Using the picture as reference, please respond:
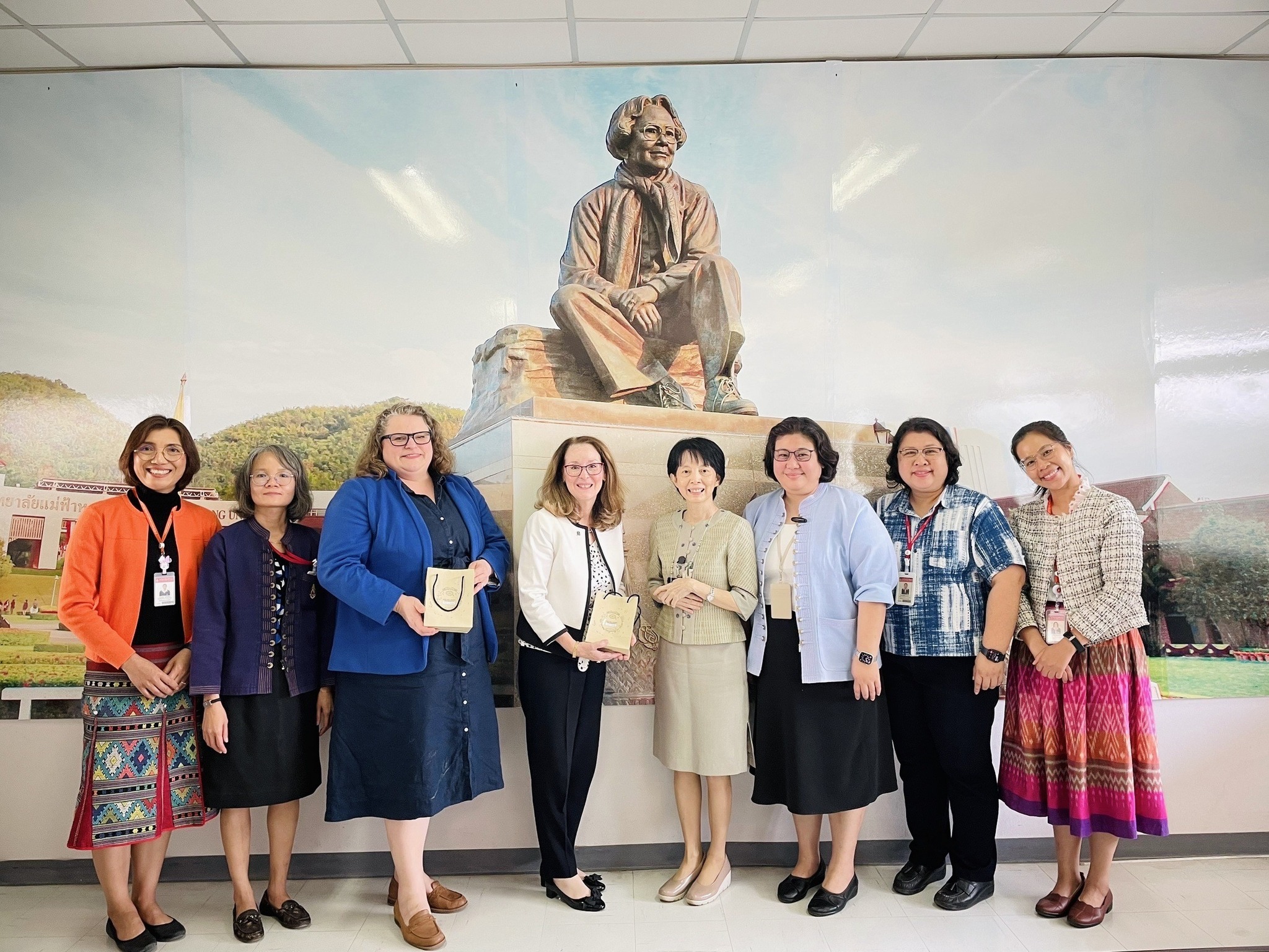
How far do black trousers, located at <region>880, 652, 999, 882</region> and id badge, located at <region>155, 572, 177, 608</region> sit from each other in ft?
7.97

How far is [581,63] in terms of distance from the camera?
308 centimetres

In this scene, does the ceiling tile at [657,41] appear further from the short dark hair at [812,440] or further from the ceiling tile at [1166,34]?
the short dark hair at [812,440]

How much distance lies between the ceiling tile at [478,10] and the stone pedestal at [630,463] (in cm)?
149

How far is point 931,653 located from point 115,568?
270 cm

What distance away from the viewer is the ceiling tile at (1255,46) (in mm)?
3035

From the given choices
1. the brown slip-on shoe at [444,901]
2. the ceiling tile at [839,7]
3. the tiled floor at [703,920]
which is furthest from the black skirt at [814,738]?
the ceiling tile at [839,7]

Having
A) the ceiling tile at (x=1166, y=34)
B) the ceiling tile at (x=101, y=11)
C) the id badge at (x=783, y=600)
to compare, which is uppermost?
the ceiling tile at (x=1166, y=34)

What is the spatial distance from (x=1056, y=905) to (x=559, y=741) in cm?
181

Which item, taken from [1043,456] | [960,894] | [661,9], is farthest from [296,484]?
[960,894]

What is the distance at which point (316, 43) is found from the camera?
2.93 meters

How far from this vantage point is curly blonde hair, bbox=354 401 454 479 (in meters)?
2.39

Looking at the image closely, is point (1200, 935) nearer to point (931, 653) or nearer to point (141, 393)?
point (931, 653)

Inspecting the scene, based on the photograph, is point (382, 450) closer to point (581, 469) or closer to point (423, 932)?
point (581, 469)

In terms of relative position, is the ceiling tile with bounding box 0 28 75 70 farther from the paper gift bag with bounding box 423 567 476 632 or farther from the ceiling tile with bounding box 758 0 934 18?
the ceiling tile with bounding box 758 0 934 18
